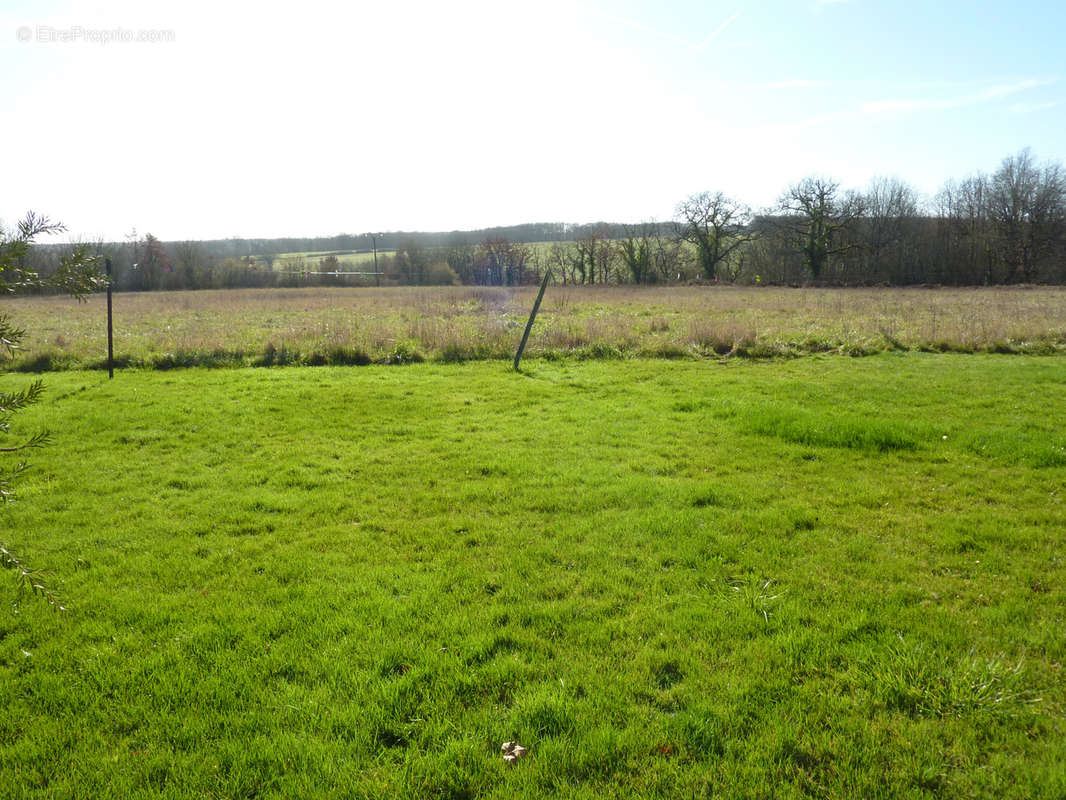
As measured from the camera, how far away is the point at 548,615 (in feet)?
14.5

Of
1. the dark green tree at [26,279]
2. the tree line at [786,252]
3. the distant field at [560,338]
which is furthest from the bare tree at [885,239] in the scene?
the dark green tree at [26,279]

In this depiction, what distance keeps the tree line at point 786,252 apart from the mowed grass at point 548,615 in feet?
161

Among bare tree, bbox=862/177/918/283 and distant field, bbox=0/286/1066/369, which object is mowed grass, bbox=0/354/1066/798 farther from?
bare tree, bbox=862/177/918/283

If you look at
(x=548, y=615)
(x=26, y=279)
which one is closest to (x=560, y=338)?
(x=548, y=615)

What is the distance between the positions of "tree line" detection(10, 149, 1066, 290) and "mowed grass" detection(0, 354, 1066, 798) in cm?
4906

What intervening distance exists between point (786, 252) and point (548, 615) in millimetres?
61628

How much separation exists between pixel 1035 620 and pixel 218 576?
627cm

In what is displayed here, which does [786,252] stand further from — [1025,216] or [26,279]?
[26,279]

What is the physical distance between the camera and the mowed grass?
3.12 m

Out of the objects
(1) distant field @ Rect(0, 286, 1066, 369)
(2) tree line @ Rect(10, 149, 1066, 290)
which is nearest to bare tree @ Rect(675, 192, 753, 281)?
(2) tree line @ Rect(10, 149, 1066, 290)

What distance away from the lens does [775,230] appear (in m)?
56.7

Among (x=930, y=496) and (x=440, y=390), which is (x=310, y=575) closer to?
(x=930, y=496)

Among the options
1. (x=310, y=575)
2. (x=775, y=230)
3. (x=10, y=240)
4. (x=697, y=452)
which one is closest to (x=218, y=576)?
(x=310, y=575)

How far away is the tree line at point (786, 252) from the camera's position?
5178 centimetres
